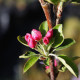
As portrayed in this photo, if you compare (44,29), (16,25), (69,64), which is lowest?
(16,25)

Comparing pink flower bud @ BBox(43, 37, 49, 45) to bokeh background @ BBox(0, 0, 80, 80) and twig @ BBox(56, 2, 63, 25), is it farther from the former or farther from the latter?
bokeh background @ BBox(0, 0, 80, 80)

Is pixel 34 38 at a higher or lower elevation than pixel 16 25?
higher

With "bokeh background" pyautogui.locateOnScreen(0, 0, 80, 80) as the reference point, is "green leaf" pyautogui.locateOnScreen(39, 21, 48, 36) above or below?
above

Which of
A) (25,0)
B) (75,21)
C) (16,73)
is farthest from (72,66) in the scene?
(25,0)

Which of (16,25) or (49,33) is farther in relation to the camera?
(16,25)

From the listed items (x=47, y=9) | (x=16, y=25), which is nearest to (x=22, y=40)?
(x=47, y=9)

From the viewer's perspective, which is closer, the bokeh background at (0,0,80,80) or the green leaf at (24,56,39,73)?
the green leaf at (24,56,39,73)

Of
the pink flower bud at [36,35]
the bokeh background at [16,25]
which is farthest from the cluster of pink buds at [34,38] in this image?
the bokeh background at [16,25]

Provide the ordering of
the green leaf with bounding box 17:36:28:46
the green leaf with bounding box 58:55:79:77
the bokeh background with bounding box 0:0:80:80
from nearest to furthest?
1. the green leaf with bounding box 58:55:79:77
2. the green leaf with bounding box 17:36:28:46
3. the bokeh background with bounding box 0:0:80:80

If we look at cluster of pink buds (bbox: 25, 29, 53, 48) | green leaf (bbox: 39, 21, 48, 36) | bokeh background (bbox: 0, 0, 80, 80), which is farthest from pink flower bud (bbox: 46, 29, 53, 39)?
bokeh background (bbox: 0, 0, 80, 80)

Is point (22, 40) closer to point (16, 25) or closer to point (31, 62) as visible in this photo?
point (31, 62)

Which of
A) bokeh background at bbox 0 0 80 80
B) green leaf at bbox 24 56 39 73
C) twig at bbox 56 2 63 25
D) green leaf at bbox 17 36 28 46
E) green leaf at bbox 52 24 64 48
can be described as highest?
twig at bbox 56 2 63 25

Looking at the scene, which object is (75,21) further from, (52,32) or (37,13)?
(52,32)
